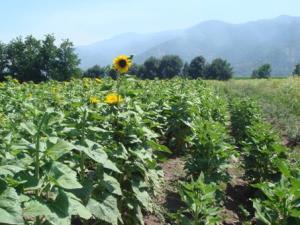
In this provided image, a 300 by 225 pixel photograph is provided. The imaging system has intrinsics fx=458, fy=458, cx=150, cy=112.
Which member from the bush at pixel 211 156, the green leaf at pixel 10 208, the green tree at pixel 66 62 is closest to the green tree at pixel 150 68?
the green tree at pixel 66 62

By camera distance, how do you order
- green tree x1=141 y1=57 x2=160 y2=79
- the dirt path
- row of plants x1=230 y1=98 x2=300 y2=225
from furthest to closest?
green tree x1=141 y1=57 x2=160 y2=79
the dirt path
row of plants x1=230 y1=98 x2=300 y2=225

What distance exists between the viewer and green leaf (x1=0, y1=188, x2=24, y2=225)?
1.81 m

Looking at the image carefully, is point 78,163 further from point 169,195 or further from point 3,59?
point 3,59

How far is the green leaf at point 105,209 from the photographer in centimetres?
314

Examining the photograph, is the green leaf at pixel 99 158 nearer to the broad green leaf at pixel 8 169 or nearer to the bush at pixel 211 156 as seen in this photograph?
the broad green leaf at pixel 8 169

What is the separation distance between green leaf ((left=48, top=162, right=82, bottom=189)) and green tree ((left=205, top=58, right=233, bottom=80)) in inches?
3224

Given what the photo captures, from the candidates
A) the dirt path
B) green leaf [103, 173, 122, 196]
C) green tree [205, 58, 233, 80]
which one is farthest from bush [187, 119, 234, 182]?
green tree [205, 58, 233, 80]

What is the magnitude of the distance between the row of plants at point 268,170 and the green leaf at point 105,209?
4.39 ft

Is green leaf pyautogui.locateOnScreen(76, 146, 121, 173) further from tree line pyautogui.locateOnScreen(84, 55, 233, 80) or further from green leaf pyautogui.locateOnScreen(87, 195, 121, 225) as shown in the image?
tree line pyautogui.locateOnScreen(84, 55, 233, 80)

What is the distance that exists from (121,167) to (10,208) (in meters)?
2.19

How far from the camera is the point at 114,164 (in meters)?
3.29

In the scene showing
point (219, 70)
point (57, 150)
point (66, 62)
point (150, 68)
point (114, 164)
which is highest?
point (57, 150)

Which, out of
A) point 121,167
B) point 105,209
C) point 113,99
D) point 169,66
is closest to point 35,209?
point 105,209

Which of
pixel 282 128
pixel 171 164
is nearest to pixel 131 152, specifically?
pixel 171 164
